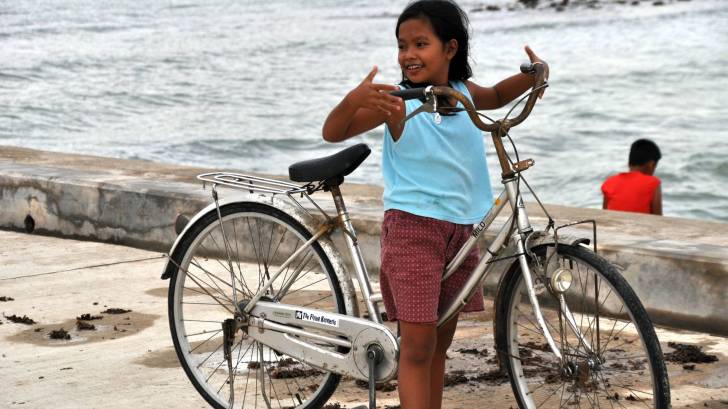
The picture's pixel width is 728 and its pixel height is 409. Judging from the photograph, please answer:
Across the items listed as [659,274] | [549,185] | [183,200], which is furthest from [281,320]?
[549,185]

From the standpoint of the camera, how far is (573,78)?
3972 cm

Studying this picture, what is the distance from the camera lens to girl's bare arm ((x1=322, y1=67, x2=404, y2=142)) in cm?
367

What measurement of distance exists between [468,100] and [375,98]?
307 millimetres

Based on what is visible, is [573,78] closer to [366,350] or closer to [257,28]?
[257,28]

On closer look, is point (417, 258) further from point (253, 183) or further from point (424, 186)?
point (253, 183)

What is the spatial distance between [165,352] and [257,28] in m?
50.8

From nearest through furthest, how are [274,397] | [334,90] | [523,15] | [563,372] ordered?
[563,372] → [274,397] → [334,90] → [523,15]

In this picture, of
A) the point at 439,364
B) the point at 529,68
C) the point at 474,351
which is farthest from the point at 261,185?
the point at 474,351

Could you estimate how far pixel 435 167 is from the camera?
13.0 ft

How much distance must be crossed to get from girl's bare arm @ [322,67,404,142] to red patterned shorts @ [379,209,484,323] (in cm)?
31

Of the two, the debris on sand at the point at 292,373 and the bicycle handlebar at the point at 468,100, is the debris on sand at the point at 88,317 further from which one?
the bicycle handlebar at the point at 468,100

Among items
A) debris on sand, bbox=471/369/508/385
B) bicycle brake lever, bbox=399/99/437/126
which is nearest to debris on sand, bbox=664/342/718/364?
debris on sand, bbox=471/369/508/385

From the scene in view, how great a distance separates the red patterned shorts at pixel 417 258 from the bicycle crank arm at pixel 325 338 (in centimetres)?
13

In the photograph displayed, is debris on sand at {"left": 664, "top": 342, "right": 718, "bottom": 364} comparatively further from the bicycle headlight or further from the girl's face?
the girl's face
